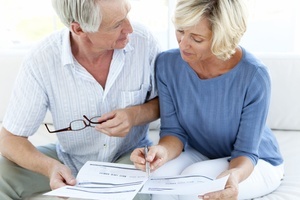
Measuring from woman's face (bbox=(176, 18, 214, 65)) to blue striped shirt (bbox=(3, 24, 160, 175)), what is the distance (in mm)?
210

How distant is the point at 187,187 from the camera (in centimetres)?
132

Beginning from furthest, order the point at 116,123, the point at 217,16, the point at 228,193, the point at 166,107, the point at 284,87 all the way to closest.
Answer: the point at 284,87, the point at 166,107, the point at 116,123, the point at 217,16, the point at 228,193

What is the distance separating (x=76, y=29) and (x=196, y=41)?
0.41m

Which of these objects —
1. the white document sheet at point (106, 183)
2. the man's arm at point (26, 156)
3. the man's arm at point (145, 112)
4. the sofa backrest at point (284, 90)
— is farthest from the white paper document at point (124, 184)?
the sofa backrest at point (284, 90)

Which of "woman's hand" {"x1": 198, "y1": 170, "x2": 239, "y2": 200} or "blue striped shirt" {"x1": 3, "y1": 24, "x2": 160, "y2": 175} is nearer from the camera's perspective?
"woman's hand" {"x1": 198, "y1": 170, "x2": 239, "y2": 200}

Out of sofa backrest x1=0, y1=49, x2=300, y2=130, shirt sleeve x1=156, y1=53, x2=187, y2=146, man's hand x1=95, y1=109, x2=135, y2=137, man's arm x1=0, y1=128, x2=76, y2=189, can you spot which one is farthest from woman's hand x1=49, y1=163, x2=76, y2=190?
sofa backrest x1=0, y1=49, x2=300, y2=130

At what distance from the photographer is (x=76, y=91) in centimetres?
162

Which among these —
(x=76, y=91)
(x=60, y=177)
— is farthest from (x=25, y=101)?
(x=60, y=177)

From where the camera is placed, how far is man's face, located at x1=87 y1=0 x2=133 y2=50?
4.81 feet

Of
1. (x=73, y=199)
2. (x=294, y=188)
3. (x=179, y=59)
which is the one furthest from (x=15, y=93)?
(x=294, y=188)

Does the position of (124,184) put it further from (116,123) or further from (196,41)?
(196,41)

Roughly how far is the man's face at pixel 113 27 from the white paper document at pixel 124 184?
1.36 ft

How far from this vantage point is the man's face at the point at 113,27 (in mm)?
1467

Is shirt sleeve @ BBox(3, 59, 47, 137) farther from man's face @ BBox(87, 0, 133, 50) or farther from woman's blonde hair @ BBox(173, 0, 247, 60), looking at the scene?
woman's blonde hair @ BBox(173, 0, 247, 60)
